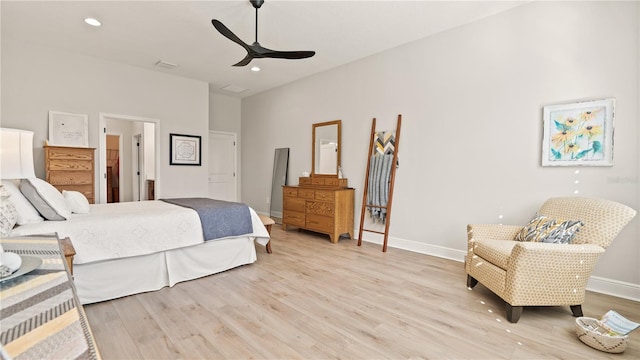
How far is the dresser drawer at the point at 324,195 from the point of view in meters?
4.50

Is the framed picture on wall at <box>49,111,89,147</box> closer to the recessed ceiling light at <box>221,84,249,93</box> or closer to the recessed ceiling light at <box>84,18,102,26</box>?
the recessed ceiling light at <box>84,18,102,26</box>

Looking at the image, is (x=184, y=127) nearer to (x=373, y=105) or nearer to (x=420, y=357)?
(x=373, y=105)

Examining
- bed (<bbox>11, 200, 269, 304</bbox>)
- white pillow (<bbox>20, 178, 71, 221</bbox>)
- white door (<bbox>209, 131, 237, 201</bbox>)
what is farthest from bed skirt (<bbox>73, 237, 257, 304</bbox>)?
white door (<bbox>209, 131, 237, 201</bbox>)

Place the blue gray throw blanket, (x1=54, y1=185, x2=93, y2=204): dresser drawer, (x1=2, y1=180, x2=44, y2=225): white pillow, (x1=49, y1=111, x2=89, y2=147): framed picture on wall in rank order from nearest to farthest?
(x1=2, y1=180, x2=44, y2=225): white pillow
the blue gray throw blanket
(x1=54, y1=185, x2=93, y2=204): dresser drawer
(x1=49, y1=111, x2=89, y2=147): framed picture on wall

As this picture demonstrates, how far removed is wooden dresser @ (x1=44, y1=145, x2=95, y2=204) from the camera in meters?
3.89

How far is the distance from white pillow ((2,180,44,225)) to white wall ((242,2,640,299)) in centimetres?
368

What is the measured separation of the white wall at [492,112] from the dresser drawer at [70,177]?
370cm

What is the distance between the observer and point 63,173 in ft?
13.0

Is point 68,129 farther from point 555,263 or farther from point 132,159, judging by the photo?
point 555,263

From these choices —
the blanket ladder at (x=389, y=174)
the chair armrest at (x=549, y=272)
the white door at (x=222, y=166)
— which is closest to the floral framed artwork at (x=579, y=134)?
the chair armrest at (x=549, y=272)

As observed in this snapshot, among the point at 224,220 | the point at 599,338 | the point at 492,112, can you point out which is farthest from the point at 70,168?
the point at 599,338

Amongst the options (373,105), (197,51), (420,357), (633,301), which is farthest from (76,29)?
(633,301)

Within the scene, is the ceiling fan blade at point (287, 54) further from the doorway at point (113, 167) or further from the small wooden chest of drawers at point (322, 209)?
the doorway at point (113, 167)

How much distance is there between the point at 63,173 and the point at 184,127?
1988 millimetres
